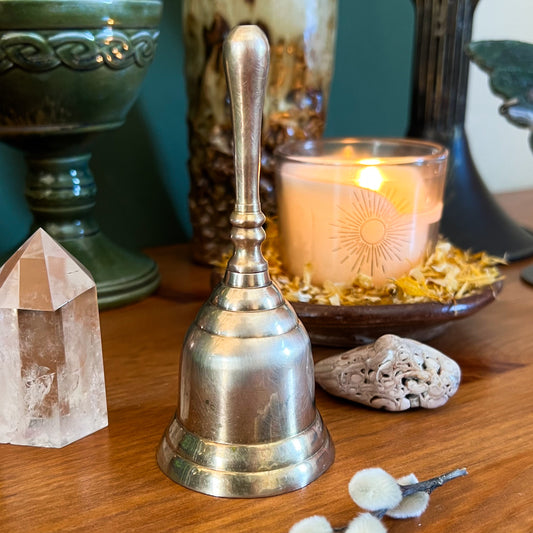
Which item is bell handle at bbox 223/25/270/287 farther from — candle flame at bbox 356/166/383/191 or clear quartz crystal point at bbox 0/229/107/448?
candle flame at bbox 356/166/383/191

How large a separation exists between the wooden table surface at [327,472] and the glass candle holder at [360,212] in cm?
7

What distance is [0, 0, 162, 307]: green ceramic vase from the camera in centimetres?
56

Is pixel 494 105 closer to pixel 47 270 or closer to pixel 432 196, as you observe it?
pixel 432 196

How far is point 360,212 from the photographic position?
1.89 feet

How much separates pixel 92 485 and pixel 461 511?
0.63 feet

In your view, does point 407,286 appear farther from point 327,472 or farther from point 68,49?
point 68,49

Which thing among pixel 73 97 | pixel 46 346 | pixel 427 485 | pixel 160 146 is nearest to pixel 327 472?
pixel 427 485

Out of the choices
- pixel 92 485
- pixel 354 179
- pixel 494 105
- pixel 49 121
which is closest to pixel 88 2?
pixel 49 121

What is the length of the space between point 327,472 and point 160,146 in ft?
1.75

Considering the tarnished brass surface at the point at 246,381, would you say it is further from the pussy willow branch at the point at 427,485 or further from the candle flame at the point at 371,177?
the candle flame at the point at 371,177

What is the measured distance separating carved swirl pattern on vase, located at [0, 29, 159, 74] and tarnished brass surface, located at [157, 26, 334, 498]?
0.82 ft

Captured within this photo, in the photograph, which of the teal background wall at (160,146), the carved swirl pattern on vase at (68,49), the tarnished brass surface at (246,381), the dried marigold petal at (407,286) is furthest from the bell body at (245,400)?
the teal background wall at (160,146)

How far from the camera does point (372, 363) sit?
0.47 metres

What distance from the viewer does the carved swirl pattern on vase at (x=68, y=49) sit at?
1.82ft
